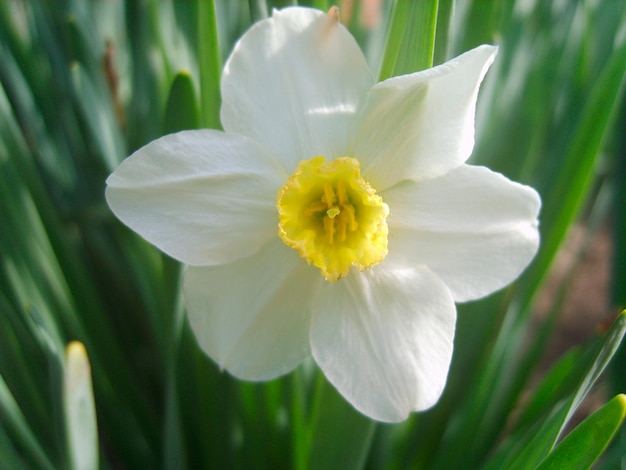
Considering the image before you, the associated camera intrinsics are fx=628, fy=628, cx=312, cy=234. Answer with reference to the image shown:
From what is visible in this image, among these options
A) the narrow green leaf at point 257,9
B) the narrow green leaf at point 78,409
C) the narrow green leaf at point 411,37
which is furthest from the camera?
the narrow green leaf at point 257,9

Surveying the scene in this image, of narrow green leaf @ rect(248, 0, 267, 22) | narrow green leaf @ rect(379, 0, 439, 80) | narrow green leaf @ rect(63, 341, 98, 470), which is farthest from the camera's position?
narrow green leaf @ rect(248, 0, 267, 22)

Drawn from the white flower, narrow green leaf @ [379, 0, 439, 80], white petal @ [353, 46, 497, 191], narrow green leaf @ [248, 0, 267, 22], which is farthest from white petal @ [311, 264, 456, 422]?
narrow green leaf @ [248, 0, 267, 22]

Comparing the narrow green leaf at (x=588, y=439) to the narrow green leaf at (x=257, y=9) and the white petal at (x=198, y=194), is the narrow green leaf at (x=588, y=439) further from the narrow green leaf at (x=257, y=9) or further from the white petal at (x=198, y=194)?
the narrow green leaf at (x=257, y=9)

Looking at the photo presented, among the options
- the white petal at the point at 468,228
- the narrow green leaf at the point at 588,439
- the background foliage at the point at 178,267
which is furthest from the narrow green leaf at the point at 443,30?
the narrow green leaf at the point at 588,439

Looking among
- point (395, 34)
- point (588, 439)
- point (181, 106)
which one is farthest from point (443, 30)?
point (588, 439)

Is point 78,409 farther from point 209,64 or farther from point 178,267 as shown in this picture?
point 209,64

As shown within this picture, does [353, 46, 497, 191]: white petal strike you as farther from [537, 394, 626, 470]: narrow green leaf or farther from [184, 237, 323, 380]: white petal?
[537, 394, 626, 470]: narrow green leaf

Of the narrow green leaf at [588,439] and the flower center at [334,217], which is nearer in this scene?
the narrow green leaf at [588,439]

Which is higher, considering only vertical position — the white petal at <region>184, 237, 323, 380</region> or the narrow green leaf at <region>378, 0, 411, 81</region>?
the narrow green leaf at <region>378, 0, 411, 81</region>
